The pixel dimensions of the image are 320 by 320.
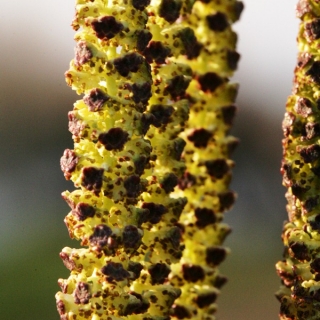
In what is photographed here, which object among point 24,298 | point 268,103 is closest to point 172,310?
point 268,103

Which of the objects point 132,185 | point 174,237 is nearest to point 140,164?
point 132,185

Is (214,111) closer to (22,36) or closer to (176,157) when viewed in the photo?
(176,157)

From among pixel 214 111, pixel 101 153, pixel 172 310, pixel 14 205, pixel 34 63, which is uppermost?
pixel 34 63

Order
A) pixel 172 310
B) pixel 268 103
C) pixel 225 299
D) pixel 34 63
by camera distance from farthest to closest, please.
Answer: pixel 34 63 < pixel 225 299 < pixel 268 103 < pixel 172 310

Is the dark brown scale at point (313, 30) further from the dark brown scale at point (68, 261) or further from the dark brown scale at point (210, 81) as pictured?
the dark brown scale at point (68, 261)

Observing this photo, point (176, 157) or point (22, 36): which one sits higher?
point (22, 36)

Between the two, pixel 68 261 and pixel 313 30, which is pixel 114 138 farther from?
pixel 313 30

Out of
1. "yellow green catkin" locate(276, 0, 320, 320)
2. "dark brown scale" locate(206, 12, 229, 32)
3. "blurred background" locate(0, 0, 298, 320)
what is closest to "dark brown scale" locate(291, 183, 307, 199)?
"yellow green catkin" locate(276, 0, 320, 320)
